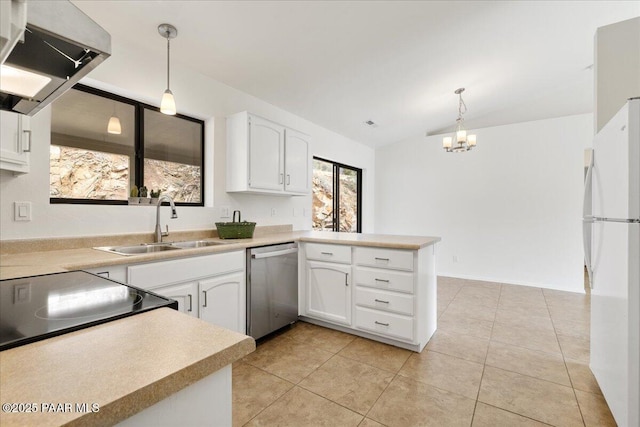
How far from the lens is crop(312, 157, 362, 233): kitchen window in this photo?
15.0ft

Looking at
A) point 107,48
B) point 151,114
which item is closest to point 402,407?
point 107,48

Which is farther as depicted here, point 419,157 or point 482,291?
point 419,157

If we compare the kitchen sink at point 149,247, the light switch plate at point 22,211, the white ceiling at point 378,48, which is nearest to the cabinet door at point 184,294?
the kitchen sink at point 149,247

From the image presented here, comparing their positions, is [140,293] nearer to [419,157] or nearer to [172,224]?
[172,224]

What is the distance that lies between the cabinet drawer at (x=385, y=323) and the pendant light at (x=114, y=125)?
2.43 meters

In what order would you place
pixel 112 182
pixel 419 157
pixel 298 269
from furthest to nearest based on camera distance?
pixel 419 157 < pixel 298 269 < pixel 112 182

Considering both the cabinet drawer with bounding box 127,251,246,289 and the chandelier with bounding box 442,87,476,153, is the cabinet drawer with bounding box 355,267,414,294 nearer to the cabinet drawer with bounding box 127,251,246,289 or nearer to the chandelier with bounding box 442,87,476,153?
the cabinet drawer with bounding box 127,251,246,289

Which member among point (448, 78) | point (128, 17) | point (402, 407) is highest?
point (448, 78)

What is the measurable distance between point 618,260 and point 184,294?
2.39 metres

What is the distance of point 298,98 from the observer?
11.3ft

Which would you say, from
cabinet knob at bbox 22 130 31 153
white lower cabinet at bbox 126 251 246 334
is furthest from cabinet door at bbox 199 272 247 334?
cabinet knob at bbox 22 130 31 153

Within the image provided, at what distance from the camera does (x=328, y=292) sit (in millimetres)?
2711

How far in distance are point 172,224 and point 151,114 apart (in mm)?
964

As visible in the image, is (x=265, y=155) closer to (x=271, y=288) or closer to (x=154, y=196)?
(x=154, y=196)
